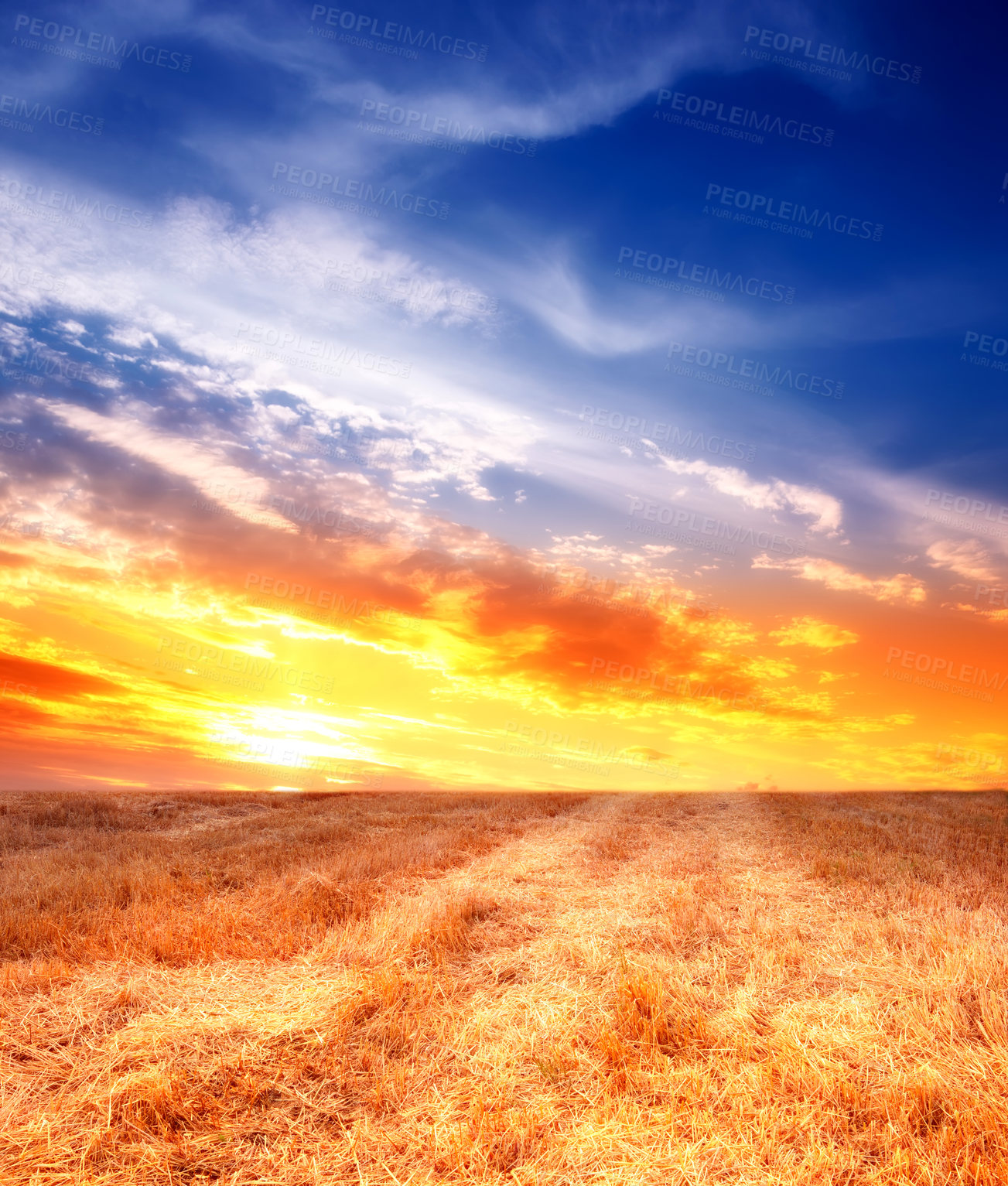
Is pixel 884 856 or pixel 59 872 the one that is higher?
pixel 884 856

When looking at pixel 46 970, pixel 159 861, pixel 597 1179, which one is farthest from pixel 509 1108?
pixel 159 861

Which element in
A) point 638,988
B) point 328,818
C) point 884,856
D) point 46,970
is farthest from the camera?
point 328,818

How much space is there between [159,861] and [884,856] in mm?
14656

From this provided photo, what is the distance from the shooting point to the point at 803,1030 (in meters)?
6.52

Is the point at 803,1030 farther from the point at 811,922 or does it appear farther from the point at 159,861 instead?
the point at 159,861

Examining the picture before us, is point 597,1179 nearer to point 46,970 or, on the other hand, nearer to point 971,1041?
point 971,1041

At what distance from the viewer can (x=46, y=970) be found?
7.79m

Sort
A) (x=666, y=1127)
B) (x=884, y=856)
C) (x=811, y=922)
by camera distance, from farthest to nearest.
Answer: (x=884, y=856) < (x=811, y=922) < (x=666, y=1127)

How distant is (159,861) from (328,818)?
24.1ft

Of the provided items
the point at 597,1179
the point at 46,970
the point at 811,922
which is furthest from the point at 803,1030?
the point at 46,970

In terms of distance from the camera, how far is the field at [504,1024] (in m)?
5.08

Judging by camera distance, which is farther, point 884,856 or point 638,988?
point 884,856

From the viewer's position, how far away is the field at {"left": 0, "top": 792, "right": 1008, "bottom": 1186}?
5.08 m

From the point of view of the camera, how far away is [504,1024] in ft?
22.1
